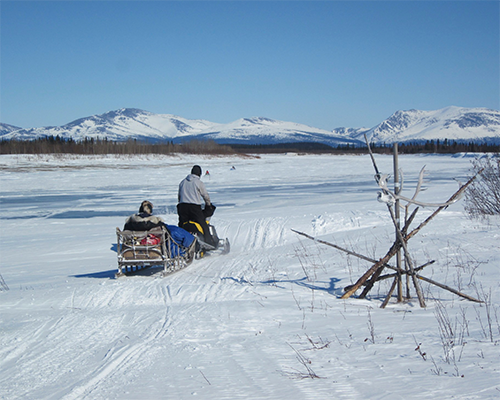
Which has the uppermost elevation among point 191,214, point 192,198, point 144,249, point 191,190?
point 191,190

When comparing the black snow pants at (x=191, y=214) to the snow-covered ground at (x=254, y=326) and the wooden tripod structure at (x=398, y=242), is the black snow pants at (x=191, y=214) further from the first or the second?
the wooden tripod structure at (x=398, y=242)

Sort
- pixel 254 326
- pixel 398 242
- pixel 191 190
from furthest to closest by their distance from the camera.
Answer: pixel 191 190
pixel 398 242
pixel 254 326

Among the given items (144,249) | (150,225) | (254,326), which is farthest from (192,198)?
(254,326)

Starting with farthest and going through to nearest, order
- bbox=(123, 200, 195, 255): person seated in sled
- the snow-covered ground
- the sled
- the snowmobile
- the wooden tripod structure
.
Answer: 1. the snowmobile
2. bbox=(123, 200, 195, 255): person seated in sled
3. the sled
4. the wooden tripod structure
5. the snow-covered ground

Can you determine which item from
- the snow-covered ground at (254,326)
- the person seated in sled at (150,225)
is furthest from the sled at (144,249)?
the snow-covered ground at (254,326)

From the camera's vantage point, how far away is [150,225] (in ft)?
26.5

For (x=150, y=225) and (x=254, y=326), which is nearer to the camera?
(x=254, y=326)

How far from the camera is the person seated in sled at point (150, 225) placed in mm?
8078

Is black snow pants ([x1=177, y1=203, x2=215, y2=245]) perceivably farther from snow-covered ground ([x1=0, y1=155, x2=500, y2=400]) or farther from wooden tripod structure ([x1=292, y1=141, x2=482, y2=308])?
wooden tripod structure ([x1=292, y1=141, x2=482, y2=308])

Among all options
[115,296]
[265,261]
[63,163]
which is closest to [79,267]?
[115,296]

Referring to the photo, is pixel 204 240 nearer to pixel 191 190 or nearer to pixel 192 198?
pixel 192 198

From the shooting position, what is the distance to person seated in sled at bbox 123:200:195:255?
8.08 meters

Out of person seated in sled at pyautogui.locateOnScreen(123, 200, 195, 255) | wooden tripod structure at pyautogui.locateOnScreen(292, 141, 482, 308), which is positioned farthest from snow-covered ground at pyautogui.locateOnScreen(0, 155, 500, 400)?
person seated in sled at pyautogui.locateOnScreen(123, 200, 195, 255)

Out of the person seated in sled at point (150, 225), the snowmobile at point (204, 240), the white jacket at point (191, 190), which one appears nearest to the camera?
the person seated in sled at point (150, 225)
